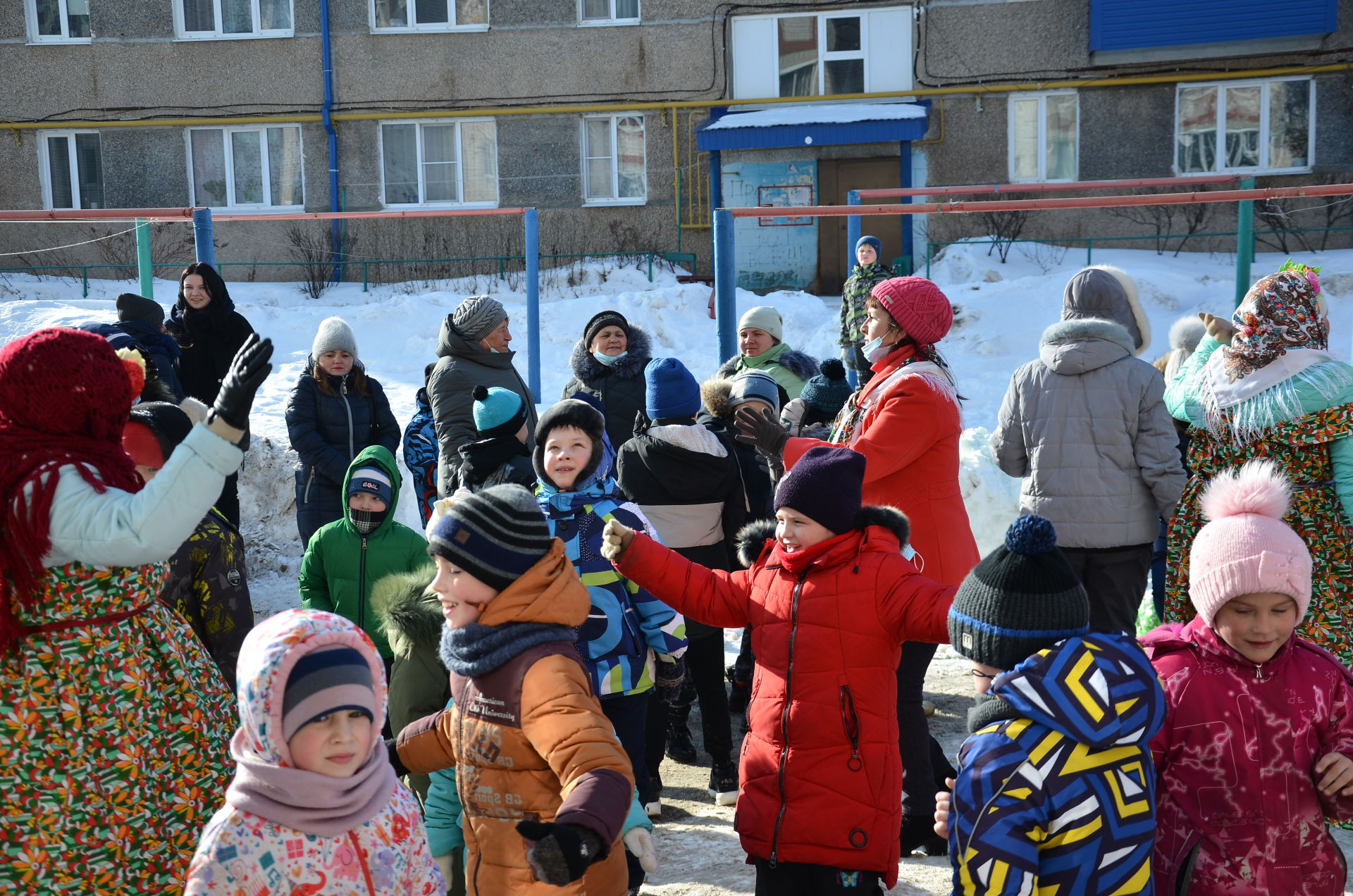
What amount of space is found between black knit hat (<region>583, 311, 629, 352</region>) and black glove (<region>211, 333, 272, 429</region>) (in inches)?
126

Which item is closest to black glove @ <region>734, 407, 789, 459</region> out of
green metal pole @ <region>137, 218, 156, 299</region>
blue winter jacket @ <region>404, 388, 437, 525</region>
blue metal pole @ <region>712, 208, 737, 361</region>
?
blue winter jacket @ <region>404, 388, 437, 525</region>

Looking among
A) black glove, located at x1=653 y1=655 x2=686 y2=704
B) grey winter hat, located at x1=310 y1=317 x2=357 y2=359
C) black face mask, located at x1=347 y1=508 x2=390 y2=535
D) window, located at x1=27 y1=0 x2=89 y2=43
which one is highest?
window, located at x1=27 y1=0 x2=89 y2=43

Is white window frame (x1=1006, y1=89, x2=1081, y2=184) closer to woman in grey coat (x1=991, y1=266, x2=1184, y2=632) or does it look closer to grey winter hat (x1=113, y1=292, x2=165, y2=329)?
grey winter hat (x1=113, y1=292, x2=165, y2=329)

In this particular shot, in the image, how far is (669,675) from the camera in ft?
12.1

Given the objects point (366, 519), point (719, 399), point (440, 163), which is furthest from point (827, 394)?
point (440, 163)

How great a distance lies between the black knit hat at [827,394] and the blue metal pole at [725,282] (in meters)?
1.99

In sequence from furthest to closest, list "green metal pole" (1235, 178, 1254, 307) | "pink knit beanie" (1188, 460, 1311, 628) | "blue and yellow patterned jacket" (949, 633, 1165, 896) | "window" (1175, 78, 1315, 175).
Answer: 1. "window" (1175, 78, 1315, 175)
2. "green metal pole" (1235, 178, 1254, 307)
3. "pink knit beanie" (1188, 460, 1311, 628)
4. "blue and yellow patterned jacket" (949, 633, 1165, 896)

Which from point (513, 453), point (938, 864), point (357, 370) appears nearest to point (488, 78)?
point (357, 370)

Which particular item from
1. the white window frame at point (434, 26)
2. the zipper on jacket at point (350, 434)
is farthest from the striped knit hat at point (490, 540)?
the white window frame at point (434, 26)

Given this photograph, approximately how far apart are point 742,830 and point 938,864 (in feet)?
3.67

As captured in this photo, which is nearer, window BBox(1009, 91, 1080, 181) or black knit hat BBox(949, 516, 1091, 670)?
black knit hat BBox(949, 516, 1091, 670)

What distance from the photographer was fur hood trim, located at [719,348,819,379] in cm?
625

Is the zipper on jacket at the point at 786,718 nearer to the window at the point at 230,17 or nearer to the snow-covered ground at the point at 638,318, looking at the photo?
the snow-covered ground at the point at 638,318

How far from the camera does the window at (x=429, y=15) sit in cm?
1992
